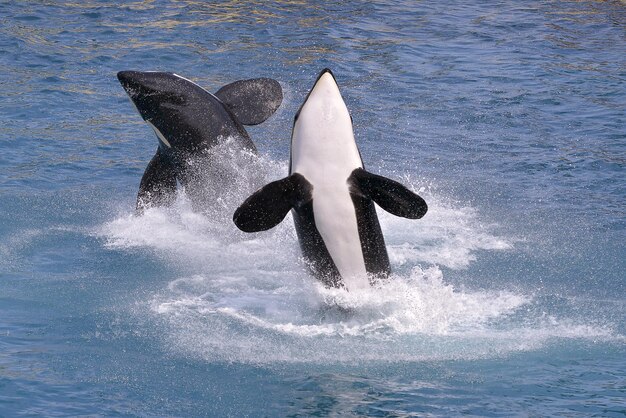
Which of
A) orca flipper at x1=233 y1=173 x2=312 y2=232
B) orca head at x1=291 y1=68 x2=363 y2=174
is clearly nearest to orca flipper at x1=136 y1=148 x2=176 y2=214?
orca head at x1=291 y1=68 x2=363 y2=174

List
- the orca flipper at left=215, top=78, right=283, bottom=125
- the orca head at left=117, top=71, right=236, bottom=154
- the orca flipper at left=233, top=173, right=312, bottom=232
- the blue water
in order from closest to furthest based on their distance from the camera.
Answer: the blue water
the orca flipper at left=233, top=173, right=312, bottom=232
the orca head at left=117, top=71, right=236, bottom=154
the orca flipper at left=215, top=78, right=283, bottom=125

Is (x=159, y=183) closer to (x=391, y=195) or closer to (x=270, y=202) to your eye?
(x=270, y=202)

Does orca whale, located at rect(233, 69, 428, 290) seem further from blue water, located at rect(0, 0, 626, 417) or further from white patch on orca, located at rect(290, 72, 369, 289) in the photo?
blue water, located at rect(0, 0, 626, 417)

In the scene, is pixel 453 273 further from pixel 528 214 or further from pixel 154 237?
pixel 154 237

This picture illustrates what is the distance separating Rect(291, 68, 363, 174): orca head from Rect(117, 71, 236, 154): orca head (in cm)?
237

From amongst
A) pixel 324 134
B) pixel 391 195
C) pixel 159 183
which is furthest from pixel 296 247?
pixel 391 195

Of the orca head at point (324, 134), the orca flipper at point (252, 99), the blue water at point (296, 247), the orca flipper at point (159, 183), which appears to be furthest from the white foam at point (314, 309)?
the orca head at point (324, 134)

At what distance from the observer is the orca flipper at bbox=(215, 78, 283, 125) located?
39.2 ft

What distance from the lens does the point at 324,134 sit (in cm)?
933

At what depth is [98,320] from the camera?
9.55m

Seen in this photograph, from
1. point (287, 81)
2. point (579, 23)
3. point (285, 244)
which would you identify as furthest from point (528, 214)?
point (579, 23)

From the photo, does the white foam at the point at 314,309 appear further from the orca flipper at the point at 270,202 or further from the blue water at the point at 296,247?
the orca flipper at the point at 270,202

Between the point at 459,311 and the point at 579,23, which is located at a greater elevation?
the point at 579,23

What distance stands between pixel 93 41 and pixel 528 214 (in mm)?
11507
